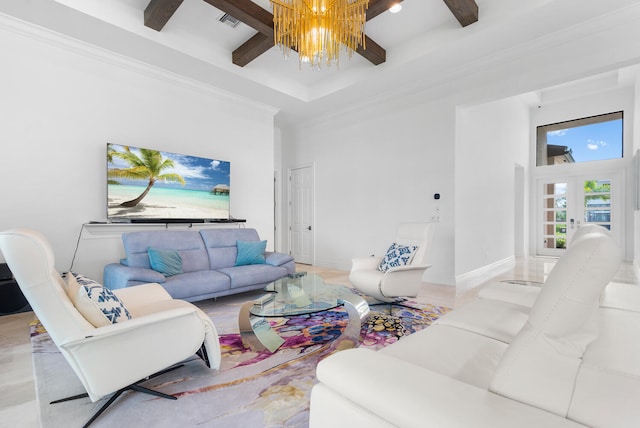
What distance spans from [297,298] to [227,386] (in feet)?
2.89

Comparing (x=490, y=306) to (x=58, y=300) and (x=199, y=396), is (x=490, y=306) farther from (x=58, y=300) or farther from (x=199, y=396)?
(x=58, y=300)

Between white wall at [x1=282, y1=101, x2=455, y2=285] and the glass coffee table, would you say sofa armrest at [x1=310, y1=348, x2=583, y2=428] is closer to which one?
the glass coffee table

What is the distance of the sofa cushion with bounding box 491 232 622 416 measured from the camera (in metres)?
0.82

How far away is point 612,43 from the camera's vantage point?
342 centimetres

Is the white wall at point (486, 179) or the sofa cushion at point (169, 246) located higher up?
the white wall at point (486, 179)

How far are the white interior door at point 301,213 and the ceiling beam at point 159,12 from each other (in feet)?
12.6

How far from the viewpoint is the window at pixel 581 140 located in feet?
23.4

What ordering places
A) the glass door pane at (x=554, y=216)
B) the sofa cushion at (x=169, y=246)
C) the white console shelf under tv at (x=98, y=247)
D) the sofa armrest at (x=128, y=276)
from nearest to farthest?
the sofa armrest at (x=128, y=276), the sofa cushion at (x=169, y=246), the white console shelf under tv at (x=98, y=247), the glass door pane at (x=554, y=216)

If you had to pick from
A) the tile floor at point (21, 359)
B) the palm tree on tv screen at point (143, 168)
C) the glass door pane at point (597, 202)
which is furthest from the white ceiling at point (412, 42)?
the glass door pane at point (597, 202)

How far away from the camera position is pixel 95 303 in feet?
5.49

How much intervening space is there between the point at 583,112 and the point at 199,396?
9.49 m

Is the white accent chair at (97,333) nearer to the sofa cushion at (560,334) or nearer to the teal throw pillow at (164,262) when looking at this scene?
the sofa cushion at (560,334)

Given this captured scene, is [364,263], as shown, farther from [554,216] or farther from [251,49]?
[554,216]

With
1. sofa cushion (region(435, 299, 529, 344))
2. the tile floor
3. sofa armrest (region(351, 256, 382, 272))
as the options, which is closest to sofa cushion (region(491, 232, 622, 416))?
sofa cushion (region(435, 299, 529, 344))
